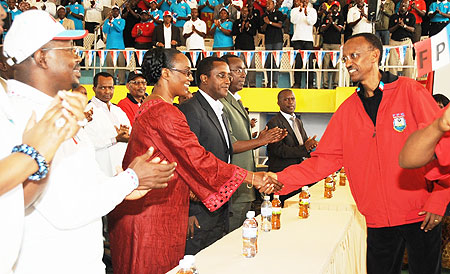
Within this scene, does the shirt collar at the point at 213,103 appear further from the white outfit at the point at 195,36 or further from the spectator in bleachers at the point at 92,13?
the spectator in bleachers at the point at 92,13

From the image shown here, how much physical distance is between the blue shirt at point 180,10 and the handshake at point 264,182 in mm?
9459

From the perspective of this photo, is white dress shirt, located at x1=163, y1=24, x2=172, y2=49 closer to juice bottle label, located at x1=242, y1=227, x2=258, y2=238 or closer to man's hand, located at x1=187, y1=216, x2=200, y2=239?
man's hand, located at x1=187, y1=216, x2=200, y2=239

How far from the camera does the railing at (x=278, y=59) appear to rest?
10875 millimetres

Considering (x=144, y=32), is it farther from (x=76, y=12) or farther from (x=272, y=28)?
(x=272, y=28)

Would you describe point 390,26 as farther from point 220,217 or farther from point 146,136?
A: point 146,136

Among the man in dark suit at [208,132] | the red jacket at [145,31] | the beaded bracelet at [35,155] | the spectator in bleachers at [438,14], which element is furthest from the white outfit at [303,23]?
the beaded bracelet at [35,155]

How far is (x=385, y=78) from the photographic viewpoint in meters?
3.17

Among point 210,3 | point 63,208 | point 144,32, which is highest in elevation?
point 210,3

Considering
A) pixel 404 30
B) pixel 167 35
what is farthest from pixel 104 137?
pixel 404 30

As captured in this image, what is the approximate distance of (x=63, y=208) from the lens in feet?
5.81

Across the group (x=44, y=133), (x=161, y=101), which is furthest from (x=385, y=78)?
(x=44, y=133)

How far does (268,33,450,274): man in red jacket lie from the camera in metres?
3.00

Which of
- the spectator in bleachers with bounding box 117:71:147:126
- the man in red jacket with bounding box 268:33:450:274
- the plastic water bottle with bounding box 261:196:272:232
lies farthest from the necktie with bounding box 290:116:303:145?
the plastic water bottle with bounding box 261:196:272:232

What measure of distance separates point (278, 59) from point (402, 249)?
840 cm
